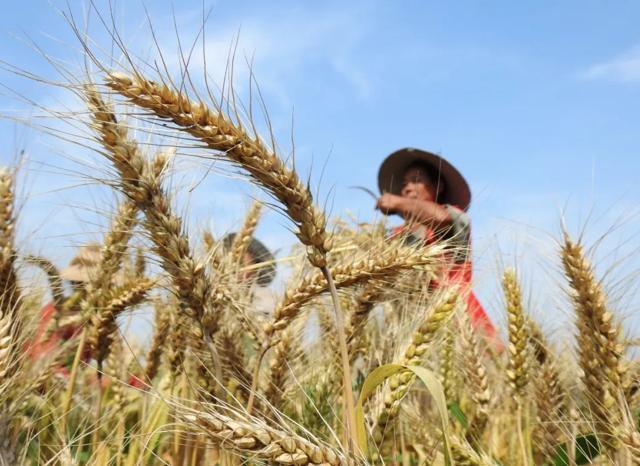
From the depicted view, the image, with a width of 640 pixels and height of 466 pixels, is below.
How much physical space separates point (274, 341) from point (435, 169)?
418 cm

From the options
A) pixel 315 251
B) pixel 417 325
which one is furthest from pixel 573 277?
pixel 315 251

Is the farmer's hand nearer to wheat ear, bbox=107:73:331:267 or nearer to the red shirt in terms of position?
the red shirt

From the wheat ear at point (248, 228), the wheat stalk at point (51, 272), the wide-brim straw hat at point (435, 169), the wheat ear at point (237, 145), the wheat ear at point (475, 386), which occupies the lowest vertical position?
the wheat ear at point (475, 386)

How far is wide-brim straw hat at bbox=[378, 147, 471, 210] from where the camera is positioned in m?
5.36

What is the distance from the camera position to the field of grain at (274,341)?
4.39 feet

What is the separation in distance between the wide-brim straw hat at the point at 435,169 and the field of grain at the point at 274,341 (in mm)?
2809

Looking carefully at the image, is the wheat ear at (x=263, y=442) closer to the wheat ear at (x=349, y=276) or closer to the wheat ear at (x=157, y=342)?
the wheat ear at (x=349, y=276)

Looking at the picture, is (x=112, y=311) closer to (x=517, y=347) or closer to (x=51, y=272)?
(x=51, y=272)

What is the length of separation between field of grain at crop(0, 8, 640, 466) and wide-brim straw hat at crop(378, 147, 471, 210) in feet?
9.22

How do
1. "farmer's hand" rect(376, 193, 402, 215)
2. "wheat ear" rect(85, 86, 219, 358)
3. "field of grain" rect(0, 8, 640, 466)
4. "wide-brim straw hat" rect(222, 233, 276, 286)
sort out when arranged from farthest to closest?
"farmer's hand" rect(376, 193, 402, 215), "wide-brim straw hat" rect(222, 233, 276, 286), "wheat ear" rect(85, 86, 219, 358), "field of grain" rect(0, 8, 640, 466)

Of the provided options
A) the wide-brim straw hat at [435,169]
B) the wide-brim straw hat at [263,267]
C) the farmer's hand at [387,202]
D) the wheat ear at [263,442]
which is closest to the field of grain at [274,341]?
the wheat ear at [263,442]

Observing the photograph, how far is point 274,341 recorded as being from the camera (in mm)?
1651

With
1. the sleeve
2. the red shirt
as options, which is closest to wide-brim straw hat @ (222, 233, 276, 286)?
the red shirt

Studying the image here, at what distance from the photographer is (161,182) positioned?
163cm
